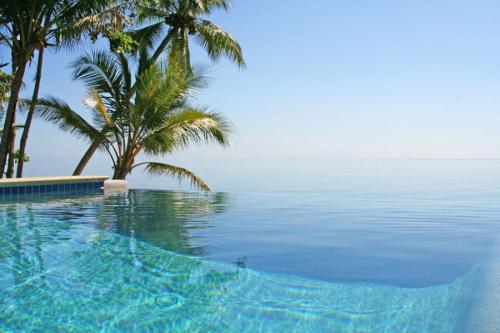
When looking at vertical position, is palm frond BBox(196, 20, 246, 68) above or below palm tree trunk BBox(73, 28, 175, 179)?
above

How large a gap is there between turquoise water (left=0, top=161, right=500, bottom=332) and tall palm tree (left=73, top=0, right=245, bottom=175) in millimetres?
9261

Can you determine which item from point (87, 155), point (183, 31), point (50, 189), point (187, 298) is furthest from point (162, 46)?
point (187, 298)

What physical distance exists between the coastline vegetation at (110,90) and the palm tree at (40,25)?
0.08 feet

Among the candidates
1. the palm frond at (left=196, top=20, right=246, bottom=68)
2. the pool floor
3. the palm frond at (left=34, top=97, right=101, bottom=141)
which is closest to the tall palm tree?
the palm frond at (left=196, top=20, right=246, bottom=68)

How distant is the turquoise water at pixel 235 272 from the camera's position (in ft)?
11.3

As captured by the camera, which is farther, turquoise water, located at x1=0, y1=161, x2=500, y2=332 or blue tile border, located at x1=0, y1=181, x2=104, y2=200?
blue tile border, located at x1=0, y1=181, x2=104, y2=200

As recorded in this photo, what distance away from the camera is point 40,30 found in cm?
1242

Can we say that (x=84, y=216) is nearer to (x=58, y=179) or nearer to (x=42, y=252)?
(x=42, y=252)

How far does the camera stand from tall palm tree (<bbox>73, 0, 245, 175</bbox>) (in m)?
16.1

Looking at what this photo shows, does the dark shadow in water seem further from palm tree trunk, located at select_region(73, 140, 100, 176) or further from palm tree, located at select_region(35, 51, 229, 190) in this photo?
palm tree trunk, located at select_region(73, 140, 100, 176)

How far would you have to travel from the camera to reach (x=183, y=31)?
1644 cm

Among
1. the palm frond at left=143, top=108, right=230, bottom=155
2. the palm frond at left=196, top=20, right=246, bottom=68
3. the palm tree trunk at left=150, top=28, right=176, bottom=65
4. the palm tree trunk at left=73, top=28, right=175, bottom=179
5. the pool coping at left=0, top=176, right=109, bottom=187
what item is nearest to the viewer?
the pool coping at left=0, top=176, right=109, bottom=187

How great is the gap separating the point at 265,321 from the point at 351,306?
2.55ft

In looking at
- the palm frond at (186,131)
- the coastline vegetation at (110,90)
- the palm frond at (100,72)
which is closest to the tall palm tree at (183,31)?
the coastline vegetation at (110,90)
